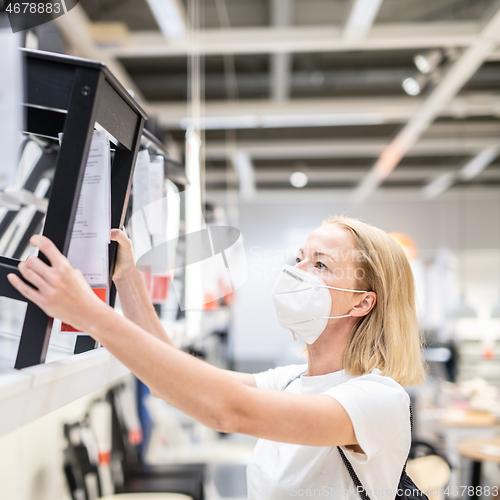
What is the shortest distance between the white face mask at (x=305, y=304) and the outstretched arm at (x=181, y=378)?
311 millimetres

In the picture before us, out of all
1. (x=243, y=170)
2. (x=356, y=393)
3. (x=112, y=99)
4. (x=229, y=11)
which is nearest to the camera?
(x=112, y=99)

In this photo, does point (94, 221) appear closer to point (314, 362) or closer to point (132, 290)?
point (132, 290)

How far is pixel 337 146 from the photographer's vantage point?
6.60 m

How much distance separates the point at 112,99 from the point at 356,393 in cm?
76

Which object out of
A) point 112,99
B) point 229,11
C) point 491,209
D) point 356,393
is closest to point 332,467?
point 356,393

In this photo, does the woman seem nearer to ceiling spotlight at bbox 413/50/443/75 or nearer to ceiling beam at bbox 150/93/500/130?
ceiling spotlight at bbox 413/50/443/75

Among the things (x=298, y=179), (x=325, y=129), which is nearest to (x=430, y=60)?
(x=325, y=129)

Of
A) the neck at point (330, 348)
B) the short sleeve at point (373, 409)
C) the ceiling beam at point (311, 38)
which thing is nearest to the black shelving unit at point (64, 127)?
the short sleeve at point (373, 409)

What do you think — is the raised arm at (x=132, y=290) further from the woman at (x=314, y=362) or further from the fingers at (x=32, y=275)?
the fingers at (x=32, y=275)

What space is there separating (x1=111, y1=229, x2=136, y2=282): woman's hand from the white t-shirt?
1.68ft

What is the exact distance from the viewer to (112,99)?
87 centimetres

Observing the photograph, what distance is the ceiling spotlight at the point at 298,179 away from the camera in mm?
9216

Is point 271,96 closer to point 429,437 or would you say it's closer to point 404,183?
point 429,437

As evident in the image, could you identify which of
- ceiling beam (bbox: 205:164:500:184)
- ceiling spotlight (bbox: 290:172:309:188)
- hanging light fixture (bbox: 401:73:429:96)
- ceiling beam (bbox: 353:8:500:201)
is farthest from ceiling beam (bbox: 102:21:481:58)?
ceiling spotlight (bbox: 290:172:309:188)
